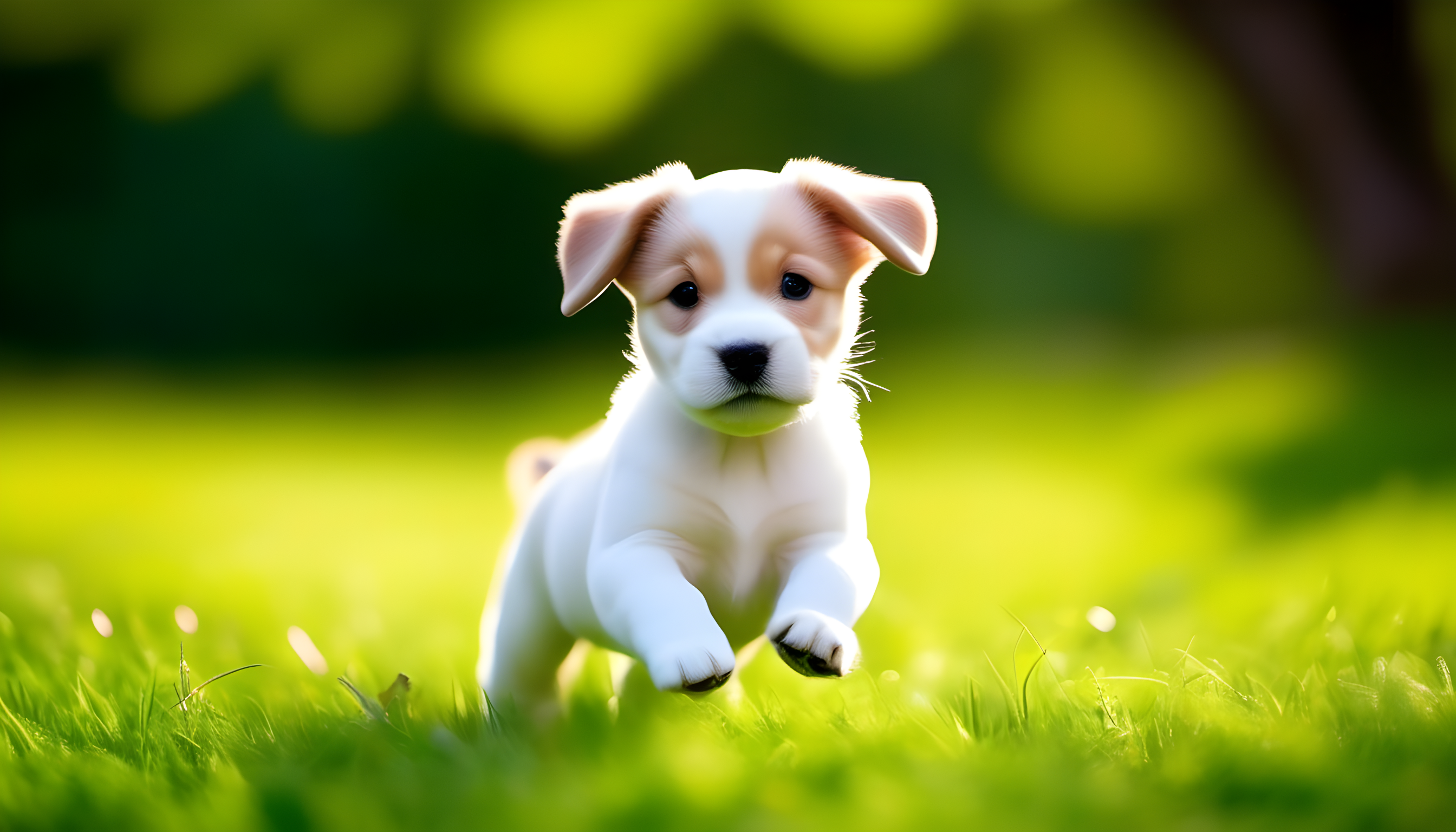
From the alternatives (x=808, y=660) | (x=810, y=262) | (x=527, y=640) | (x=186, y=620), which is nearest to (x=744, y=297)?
(x=810, y=262)

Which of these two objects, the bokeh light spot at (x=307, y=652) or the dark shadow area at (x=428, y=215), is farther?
the dark shadow area at (x=428, y=215)

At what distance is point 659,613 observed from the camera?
2410 mm

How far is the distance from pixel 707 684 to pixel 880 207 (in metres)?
1.09

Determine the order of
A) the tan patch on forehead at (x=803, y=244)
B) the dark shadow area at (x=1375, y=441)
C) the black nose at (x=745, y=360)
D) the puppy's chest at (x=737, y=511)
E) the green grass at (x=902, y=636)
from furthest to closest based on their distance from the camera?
the dark shadow area at (x=1375, y=441) → the puppy's chest at (x=737, y=511) → the tan patch on forehead at (x=803, y=244) → the black nose at (x=745, y=360) → the green grass at (x=902, y=636)

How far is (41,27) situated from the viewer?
1278cm

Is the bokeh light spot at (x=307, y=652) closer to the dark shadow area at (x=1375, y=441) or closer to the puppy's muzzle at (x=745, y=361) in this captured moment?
the puppy's muzzle at (x=745, y=361)

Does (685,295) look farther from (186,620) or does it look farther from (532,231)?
(532,231)

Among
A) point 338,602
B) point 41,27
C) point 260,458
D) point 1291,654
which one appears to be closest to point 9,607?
point 338,602

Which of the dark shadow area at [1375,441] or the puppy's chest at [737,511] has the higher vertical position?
the puppy's chest at [737,511]

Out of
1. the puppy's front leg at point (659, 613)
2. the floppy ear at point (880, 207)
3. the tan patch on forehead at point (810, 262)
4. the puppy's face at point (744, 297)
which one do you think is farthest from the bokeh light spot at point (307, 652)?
the floppy ear at point (880, 207)

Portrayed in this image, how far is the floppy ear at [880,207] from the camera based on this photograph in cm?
261

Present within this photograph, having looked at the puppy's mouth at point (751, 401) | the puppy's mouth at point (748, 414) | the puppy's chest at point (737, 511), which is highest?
the puppy's mouth at point (751, 401)

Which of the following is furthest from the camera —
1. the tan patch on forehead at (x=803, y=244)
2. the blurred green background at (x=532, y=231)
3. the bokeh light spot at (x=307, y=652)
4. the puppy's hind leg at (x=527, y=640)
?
the blurred green background at (x=532, y=231)

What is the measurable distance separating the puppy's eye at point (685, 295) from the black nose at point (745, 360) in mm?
210
